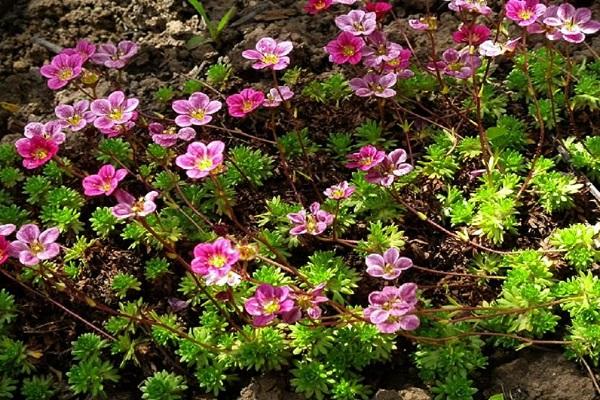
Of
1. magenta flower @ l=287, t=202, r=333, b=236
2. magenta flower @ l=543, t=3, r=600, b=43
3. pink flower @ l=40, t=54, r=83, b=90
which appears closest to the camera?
magenta flower @ l=287, t=202, r=333, b=236

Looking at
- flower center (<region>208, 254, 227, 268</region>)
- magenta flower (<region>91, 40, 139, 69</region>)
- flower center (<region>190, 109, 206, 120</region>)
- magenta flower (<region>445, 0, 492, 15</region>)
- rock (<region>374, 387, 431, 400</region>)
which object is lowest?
rock (<region>374, 387, 431, 400</region>)

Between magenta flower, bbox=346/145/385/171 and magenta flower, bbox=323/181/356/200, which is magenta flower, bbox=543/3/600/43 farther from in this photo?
magenta flower, bbox=323/181/356/200

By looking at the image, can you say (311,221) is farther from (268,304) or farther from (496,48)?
(496,48)

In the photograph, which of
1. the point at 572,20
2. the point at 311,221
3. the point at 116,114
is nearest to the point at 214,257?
the point at 311,221

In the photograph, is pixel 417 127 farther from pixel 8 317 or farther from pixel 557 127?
pixel 8 317

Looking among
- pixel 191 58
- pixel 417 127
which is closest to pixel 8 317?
pixel 191 58

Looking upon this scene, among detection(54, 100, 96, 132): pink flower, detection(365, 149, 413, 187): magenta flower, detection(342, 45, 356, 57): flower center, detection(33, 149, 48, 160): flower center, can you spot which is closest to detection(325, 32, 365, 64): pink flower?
detection(342, 45, 356, 57): flower center
